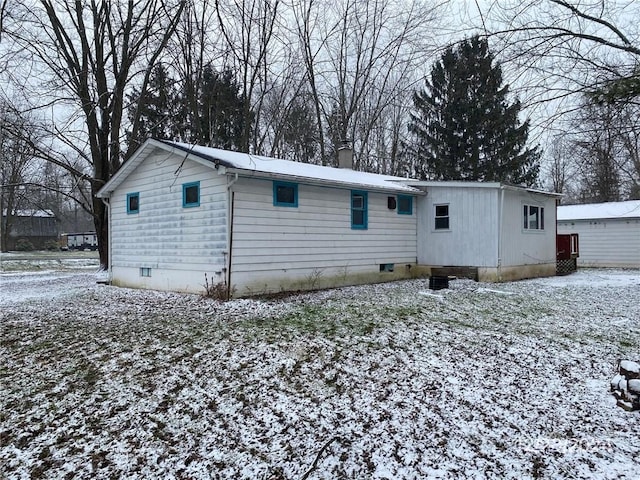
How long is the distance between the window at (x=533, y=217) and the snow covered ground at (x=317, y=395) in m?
6.80

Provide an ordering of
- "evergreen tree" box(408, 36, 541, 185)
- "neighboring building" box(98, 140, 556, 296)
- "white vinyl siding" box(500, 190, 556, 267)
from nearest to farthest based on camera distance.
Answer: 1. "neighboring building" box(98, 140, 556, 296)
2. "white vinyl siding" box(500, 190, 556, 267)
3. "evergreen tree" box(408, 36, 541, 185)

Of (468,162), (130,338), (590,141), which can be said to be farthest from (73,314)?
(468,162)

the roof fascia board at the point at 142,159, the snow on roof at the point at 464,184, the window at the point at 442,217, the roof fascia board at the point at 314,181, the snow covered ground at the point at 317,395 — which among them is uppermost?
the roof fascia board at the point at 142,159

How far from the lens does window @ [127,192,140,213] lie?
12233mm

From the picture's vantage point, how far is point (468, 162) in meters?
26.8

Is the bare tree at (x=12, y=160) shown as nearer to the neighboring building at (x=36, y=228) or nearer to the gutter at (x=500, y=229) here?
the neighboring building at (x=36, y=228)

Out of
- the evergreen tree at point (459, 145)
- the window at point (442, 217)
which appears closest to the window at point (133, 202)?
the window at point (442, 217)

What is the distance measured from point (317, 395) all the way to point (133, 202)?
33.0 feet

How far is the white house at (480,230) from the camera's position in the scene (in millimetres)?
12648

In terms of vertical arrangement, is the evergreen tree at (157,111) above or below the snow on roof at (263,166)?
above

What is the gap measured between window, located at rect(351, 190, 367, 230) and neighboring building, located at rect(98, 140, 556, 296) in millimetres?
29

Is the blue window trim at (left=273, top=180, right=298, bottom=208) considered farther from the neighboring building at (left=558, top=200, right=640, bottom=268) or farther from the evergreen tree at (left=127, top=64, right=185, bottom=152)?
the neighboring building at (left=558, top=200, right=640, bottom=268)

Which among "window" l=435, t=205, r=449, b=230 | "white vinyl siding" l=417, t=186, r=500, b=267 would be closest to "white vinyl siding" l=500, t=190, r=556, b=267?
"white vinyl siding" l=417, t=186, r=500, b=267

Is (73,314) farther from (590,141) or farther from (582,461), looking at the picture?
(590,141)
